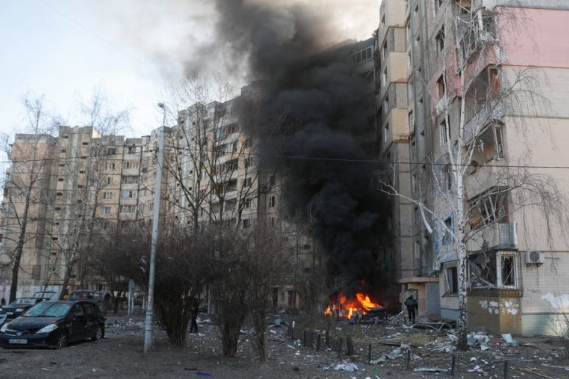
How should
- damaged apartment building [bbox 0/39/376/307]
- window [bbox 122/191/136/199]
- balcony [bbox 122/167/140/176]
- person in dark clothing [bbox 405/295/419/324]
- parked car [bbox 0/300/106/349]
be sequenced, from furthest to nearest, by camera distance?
balcony [bbox 122/167/140/176] < window [bbox 122/191/136/199] < damaged apartment building [bbox 0/39/376/307] < person in dark clothing [bbox 405/295/419/324] < parked car [bbox 0/300/106/349]

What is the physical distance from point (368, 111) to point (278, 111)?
43.3 ft

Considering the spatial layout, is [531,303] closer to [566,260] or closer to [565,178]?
[566,260]

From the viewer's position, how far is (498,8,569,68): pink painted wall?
20500 millimetres

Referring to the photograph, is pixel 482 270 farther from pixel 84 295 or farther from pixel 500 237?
pixel 84 295

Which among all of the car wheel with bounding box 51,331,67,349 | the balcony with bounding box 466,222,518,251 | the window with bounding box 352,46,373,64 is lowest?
the car wheel with bounding box 51,331,67,349

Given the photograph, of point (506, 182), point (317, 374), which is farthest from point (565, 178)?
point (317, 374)

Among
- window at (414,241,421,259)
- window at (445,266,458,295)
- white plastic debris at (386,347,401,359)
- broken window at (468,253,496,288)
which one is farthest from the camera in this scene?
window at (414,241,421,259)

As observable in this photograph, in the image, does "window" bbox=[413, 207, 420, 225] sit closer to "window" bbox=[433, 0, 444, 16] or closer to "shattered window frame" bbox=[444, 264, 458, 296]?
"shattered window frame" bbox=[444, 264, 458, 296]

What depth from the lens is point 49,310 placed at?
13.9m

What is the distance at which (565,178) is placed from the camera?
19.6 meters

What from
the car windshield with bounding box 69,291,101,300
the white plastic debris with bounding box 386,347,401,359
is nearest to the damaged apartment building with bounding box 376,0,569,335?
the white plastic debris with bounding box 386,347,401,359

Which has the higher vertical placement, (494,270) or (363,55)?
(363,55)

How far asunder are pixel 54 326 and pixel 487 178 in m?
16.7

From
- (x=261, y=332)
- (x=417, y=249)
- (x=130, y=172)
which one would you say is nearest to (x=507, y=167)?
(x=261, y=332)
